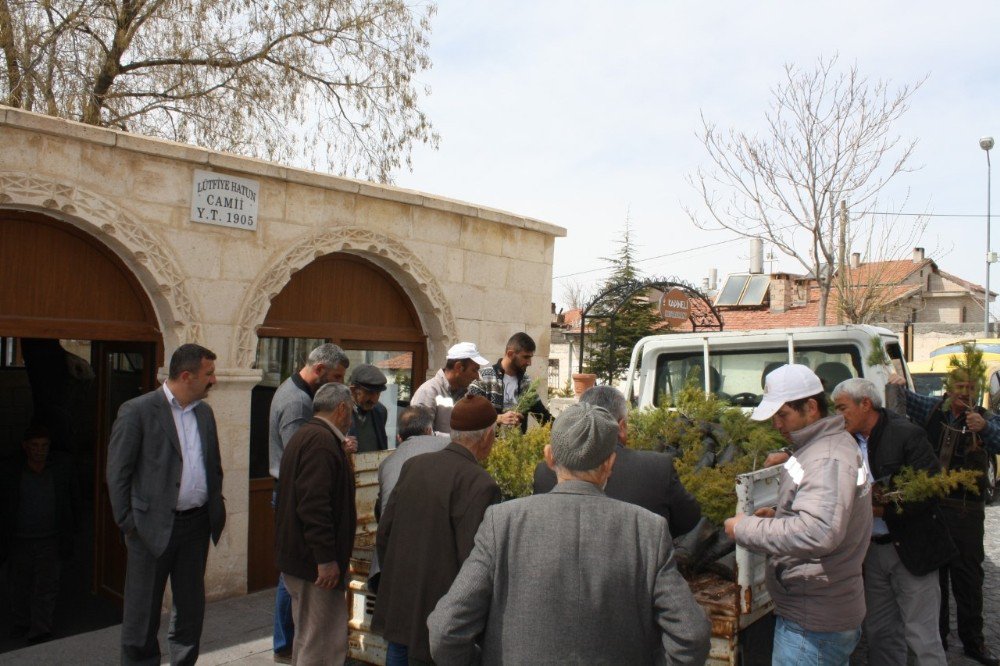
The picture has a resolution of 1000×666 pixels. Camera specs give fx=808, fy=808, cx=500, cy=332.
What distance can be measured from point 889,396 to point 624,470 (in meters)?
3.51

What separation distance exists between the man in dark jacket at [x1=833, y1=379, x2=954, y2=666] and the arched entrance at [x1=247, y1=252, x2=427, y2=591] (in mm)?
4179

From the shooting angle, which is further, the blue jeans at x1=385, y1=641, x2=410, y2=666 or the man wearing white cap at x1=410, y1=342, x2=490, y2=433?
the man wearing white cap at x1=410, y1=342, x2=490, y2=433

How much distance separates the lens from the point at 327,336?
702 cm

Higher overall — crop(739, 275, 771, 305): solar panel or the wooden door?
crop(739, 275, 771, 305): solar panel

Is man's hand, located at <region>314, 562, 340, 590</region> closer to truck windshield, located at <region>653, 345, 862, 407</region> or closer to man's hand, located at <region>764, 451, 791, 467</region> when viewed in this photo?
man's hand, located at <region>764, 451, 791, 467</region>

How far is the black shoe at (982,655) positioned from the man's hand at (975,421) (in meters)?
1.44

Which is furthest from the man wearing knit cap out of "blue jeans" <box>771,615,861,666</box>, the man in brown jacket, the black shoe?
the black shoe

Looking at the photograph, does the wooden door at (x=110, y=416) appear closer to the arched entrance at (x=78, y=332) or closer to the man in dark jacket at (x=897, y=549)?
the arched entrance at (x=78, y=332)

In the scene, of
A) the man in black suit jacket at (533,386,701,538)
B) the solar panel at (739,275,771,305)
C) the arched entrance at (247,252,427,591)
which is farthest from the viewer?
the solar panel at (739,275,771,305)

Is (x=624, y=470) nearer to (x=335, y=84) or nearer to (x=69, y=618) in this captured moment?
(x=69, y=618)

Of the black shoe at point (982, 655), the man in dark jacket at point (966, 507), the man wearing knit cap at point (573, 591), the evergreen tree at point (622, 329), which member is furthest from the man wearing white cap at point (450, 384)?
the evergreen tree at point (622, 329)

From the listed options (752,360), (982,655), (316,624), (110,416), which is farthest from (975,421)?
(110,416)

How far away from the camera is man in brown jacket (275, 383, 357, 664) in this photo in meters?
3.98

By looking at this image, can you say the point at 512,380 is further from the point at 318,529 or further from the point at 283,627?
the point at 318,529
